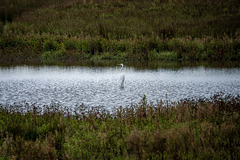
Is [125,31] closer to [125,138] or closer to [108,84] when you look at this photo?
[108,84]

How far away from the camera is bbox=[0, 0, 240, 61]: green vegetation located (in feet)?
95.3

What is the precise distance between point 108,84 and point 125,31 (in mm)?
16694

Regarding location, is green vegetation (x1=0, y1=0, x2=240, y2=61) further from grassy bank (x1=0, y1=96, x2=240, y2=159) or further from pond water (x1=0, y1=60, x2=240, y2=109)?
grassy bank (x1=0, y1=96, x2=240, y2=159)

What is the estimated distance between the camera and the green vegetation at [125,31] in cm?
2906

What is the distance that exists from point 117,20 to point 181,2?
12580mm

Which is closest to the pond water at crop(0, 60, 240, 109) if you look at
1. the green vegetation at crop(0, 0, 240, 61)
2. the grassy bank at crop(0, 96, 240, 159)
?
the grassy bank at crop(0, 96, 240, 159)

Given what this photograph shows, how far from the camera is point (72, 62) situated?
94.3 feet

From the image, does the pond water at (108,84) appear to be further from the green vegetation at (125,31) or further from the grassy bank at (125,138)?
the green vegetation at (125,31)

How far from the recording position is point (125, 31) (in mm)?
34562

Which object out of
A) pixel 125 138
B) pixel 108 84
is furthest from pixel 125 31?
pixel 125 138

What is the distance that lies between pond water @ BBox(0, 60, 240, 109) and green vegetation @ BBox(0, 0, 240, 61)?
4346 mm

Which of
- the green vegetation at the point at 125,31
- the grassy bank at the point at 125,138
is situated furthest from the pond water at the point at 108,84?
the green vegetation at the point at 125,31

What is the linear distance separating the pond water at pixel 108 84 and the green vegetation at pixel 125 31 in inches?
171

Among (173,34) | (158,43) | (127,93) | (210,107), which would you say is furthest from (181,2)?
(210,107)
